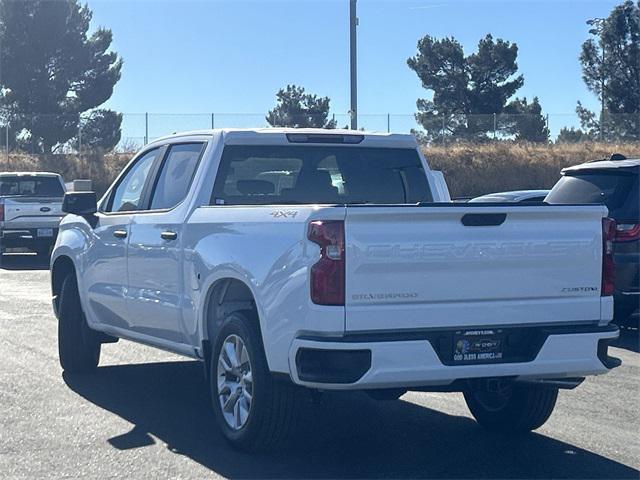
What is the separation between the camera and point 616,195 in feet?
38.7

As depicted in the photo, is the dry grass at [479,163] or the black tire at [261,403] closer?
the black tire at [261,403]

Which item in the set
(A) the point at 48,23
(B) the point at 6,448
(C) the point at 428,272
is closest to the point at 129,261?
(B) the point at 6,448

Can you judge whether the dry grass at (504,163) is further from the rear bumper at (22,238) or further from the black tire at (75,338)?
the black tire at (75,338)

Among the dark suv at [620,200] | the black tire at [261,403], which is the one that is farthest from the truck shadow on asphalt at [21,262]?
the black tire at [261,403]

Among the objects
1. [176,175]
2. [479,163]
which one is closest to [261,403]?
[176,175]

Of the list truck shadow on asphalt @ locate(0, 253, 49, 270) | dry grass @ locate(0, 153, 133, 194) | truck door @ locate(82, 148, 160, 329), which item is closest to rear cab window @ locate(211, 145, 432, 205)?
truck door @ locate(82, 148, 160, 329)

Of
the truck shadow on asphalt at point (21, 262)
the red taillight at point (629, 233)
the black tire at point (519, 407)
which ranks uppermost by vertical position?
the red taillight at point (629, 233)

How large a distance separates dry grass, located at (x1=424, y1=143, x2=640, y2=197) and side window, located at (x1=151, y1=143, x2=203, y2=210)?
95.1ft

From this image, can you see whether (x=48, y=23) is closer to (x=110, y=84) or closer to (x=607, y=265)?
(x=110, y=84)

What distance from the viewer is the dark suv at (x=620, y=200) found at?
452 inches

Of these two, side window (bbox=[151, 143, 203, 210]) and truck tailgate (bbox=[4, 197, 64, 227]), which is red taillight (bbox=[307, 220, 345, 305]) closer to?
side window (bbox=[151, 143, 203, 210])

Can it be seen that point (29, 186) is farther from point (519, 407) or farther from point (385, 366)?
point (385, 366)

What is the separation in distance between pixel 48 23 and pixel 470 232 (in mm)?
42468

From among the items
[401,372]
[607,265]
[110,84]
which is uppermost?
[110,84]
